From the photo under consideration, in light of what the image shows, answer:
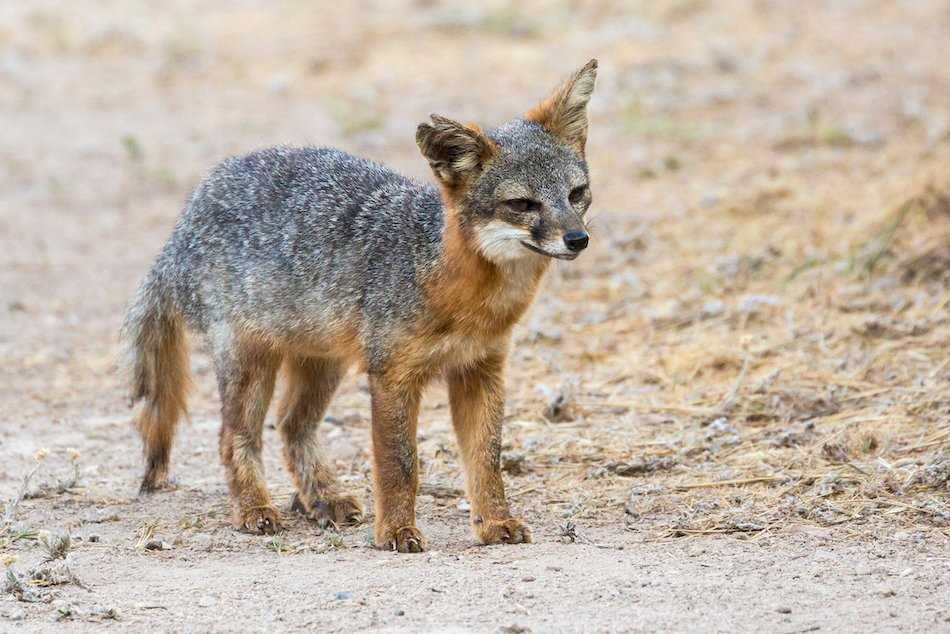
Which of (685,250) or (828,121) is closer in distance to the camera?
(685,250)

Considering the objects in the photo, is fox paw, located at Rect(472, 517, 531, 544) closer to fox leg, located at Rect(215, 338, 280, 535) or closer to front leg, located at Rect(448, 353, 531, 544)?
front leg, located at Rect(448, 353, 531, 544)

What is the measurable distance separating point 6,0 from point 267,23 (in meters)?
3.55

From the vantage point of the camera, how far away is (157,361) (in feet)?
23.8

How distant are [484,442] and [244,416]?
4.01 feet

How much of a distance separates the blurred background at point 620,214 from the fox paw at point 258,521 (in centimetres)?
75

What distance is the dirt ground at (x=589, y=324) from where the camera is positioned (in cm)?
545

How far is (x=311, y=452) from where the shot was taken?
7012 mm

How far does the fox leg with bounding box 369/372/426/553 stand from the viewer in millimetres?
6133

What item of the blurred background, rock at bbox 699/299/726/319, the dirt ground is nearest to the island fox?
the dirt ground

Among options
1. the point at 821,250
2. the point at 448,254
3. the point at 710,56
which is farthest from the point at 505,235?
the point at 710,56

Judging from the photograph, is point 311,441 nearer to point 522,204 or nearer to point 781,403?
point 522,204

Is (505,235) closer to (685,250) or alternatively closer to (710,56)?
(685,250)

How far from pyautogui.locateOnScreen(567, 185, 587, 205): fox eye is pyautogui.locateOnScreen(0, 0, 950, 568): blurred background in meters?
1.51

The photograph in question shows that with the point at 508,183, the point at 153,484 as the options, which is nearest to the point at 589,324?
the point at 153,484
